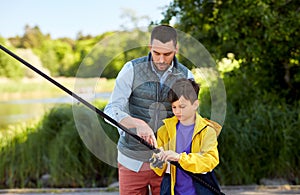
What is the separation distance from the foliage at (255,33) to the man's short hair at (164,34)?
279 cm

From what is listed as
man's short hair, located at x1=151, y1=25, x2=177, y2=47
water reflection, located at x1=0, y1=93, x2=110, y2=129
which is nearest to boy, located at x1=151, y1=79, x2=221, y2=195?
man's short hair, located at x1=151, y1=25, x2=177, y2=47

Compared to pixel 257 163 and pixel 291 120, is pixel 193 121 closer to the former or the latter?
pixel 257 163

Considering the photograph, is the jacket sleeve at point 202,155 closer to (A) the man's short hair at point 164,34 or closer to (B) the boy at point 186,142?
(B) the boy at point 186,142

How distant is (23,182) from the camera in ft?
15.0

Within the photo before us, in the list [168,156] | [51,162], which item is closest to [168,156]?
[168,156]

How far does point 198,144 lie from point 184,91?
8.5 inches

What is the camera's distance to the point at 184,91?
5.57 feet

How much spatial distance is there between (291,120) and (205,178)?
3070 millimetres

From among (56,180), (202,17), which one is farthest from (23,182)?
(202,17)

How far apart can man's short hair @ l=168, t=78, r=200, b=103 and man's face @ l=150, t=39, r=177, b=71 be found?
0.31 ft

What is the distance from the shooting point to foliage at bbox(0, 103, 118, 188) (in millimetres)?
4520

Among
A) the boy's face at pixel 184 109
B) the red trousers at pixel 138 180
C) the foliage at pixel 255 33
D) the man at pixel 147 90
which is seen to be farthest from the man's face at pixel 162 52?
the foliage at pixel 255 33

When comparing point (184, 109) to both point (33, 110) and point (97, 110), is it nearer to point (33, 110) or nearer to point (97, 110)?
point (97, 110)

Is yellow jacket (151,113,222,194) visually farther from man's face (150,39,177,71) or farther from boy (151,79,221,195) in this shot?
man's face (150,39,177,71)
